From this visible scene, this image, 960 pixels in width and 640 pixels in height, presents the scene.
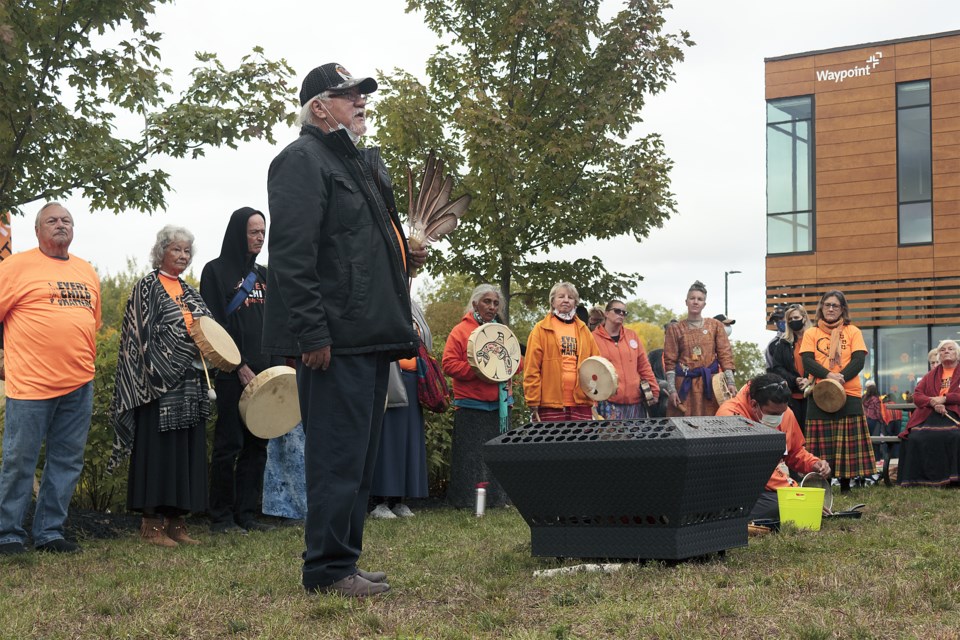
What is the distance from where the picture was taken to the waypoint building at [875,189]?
1256 inches

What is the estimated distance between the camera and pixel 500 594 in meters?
4.96

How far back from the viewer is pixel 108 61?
9156 millimetres

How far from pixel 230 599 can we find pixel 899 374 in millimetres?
29519

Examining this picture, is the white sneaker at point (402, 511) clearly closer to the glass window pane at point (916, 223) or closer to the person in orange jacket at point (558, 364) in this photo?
the person in orange jacket at point (558, 364)

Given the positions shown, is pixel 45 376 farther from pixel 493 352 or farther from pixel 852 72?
pixel 852 72

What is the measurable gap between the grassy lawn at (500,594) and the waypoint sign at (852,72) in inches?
1120

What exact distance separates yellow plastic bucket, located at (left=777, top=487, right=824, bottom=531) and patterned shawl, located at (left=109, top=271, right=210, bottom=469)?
3996 millimetres

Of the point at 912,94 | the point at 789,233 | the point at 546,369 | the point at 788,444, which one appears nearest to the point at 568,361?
the point at 546,369

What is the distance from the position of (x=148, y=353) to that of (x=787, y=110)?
29329 mm

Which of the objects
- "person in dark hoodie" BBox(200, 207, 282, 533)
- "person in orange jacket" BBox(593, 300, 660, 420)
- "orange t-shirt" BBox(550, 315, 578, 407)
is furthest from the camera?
"person in orange jacket" BBox(593, 300, 660, 420)

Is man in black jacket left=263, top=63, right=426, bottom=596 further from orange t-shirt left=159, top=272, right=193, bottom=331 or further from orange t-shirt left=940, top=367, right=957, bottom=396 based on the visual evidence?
orange t-shirt left=940, top=367, right=957, bottom=396

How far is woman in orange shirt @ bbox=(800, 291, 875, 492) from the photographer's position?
11.6 m

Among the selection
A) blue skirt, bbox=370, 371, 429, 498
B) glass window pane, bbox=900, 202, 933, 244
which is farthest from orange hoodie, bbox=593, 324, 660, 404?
glass window pane, bbox=900, 202, 933, 244

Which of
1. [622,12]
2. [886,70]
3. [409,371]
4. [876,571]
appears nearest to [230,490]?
[409,371]
